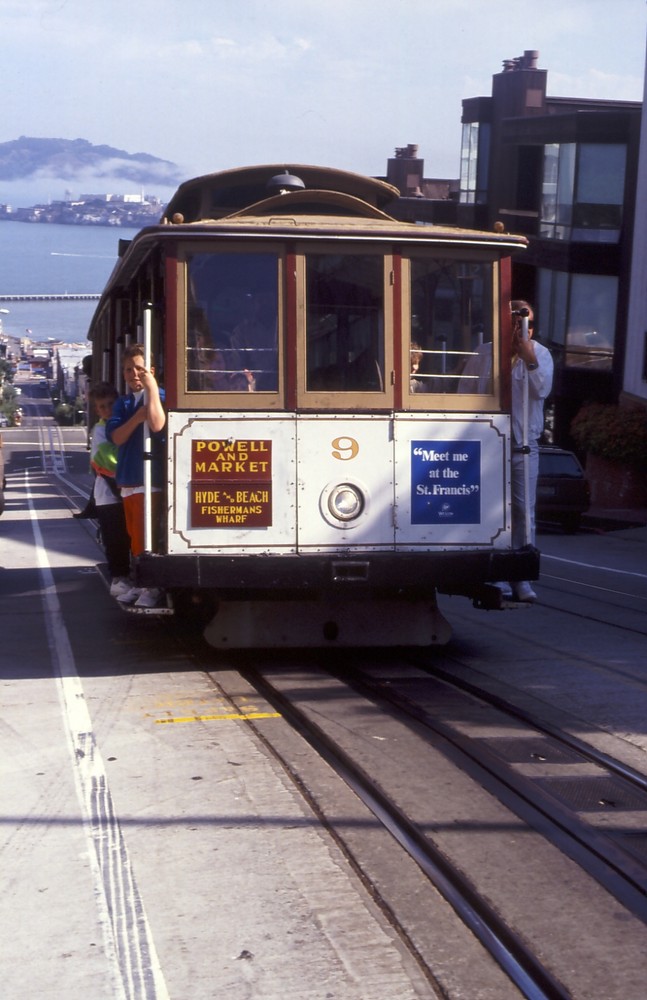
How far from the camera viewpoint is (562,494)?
78.1 ft

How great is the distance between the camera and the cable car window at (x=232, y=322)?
8.31 meters

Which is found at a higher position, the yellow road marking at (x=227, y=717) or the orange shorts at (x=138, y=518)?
the orange shorts at (x=138, y=518)

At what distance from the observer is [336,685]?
26.9ft

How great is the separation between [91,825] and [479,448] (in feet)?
12.7

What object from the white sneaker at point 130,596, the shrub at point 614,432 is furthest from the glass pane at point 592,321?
the white sneaker at point 130,596

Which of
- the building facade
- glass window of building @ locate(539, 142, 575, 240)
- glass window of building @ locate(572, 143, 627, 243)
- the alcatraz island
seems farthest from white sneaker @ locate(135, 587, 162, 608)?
the alcatraz island

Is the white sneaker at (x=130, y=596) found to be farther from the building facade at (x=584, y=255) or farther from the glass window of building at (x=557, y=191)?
the glass window of building at (x=557, y=191)

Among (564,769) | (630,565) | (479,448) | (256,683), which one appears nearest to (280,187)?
(479,448)

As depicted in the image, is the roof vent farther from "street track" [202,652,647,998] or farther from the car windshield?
the car windshield

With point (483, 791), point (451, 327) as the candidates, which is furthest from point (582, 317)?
point (483, 791)

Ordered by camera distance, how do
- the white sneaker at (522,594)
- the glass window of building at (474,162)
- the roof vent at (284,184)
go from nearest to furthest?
the white sneaker at (522,594), the roof vent at (284,184), the glass window of building at (474,162)

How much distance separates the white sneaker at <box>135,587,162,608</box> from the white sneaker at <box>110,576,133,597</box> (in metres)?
0.26

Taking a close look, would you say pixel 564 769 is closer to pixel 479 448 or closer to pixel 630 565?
pixel 479 448

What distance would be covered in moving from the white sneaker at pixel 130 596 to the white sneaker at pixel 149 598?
81 mm
